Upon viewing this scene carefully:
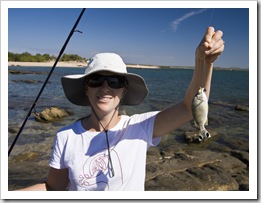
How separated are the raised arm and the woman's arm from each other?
110 centimetres

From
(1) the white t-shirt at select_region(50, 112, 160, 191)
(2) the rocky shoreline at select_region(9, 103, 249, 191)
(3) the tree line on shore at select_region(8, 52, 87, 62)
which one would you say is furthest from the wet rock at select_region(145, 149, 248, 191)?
(3) the tree line on shore at select_region(8, 52, 87, 62)

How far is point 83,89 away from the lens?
10.6 ft

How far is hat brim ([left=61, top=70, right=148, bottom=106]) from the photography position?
2941 mm

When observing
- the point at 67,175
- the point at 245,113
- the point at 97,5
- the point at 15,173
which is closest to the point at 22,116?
the point at 15,173

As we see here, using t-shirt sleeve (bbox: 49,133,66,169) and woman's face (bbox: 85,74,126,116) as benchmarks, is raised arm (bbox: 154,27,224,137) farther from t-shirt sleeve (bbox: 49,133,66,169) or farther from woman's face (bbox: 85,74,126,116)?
t-shirt sleeve (bbox: 49,133,66,169)

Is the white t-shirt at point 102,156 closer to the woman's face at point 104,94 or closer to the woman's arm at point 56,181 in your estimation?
the woman's arm at point 56,181

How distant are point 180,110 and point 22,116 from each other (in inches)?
590

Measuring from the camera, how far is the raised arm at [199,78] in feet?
7.90

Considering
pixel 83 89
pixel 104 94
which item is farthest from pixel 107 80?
pixel 83 89

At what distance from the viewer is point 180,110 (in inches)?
111

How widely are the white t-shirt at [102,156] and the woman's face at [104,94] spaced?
9.5 inches

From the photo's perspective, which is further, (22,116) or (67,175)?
(22,116)

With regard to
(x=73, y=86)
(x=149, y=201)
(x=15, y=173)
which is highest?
(x=73, y=86)

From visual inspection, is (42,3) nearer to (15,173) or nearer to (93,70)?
(93,70)
